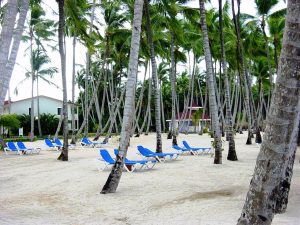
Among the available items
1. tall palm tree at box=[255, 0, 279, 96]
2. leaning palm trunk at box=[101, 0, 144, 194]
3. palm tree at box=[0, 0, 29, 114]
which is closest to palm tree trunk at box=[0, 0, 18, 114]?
palm tree at box=[0, 0, 29, 114]

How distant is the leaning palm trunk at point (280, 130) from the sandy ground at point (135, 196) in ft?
12.2

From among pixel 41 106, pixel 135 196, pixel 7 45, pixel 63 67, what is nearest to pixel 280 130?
pixel 7 45

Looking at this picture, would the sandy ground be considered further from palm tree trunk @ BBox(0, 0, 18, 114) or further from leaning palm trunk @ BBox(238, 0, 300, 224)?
leaning palm trunk @ BBox(238, 0, 300, 224)

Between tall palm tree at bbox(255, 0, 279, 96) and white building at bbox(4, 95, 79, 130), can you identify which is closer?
tall palm tree at bbox(255, 0, 279, 96)

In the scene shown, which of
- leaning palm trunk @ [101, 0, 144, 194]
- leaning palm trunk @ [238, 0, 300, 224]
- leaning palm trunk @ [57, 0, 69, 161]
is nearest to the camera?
leaning palm trunk @ [238, 0, 300, 224]

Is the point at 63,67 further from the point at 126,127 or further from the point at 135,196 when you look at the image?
the point at 135,196

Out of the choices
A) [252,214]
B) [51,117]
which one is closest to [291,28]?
[252,214]

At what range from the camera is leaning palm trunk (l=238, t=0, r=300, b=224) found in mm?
2820

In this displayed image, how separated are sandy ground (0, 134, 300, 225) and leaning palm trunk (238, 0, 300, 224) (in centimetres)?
372

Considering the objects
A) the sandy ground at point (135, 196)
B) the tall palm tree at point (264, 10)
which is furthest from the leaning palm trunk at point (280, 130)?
the tall palm tree at point (264, 10)

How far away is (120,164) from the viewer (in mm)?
9453

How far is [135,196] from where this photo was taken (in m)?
9.10

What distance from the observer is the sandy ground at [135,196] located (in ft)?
23.1

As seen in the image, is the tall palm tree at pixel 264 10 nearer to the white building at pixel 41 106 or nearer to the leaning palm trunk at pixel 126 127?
the leaning palm trunk at pixel 126 127
